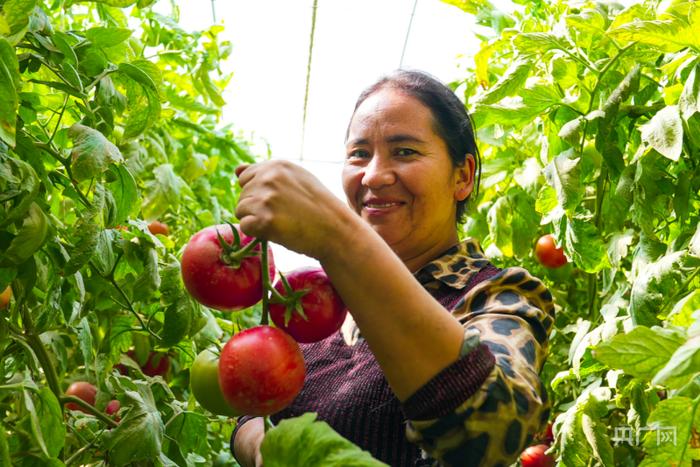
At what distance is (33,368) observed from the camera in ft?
2.86

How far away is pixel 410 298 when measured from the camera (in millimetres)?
634

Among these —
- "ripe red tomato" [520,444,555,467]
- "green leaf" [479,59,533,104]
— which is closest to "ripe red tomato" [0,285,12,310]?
"green leaf" [479,59,533,104]

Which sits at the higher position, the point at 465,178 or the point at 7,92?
the point at 7,92

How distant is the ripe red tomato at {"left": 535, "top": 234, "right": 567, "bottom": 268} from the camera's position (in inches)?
70.8

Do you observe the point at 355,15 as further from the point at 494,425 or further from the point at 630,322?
the point at 494,425

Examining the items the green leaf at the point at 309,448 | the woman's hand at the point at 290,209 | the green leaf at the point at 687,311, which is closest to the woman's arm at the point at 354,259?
the woman's hand at the point at 290,209

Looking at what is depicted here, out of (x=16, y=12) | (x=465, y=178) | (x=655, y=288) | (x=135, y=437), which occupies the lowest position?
(x=135, y=437)

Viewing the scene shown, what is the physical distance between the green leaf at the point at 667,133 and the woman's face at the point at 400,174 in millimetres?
270

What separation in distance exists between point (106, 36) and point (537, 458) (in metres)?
1.31

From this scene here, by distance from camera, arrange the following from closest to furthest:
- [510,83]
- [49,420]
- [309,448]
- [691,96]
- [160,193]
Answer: [309,448] < [49,420] < [691,96] < [510,83] < [160,193]

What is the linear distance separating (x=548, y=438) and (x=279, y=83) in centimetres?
506

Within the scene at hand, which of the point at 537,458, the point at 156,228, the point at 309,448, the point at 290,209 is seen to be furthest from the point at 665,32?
the point at 156,228

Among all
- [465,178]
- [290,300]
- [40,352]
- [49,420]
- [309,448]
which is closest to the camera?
[309,448]

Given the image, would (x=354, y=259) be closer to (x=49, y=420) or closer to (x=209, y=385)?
(x=209, y=385)
